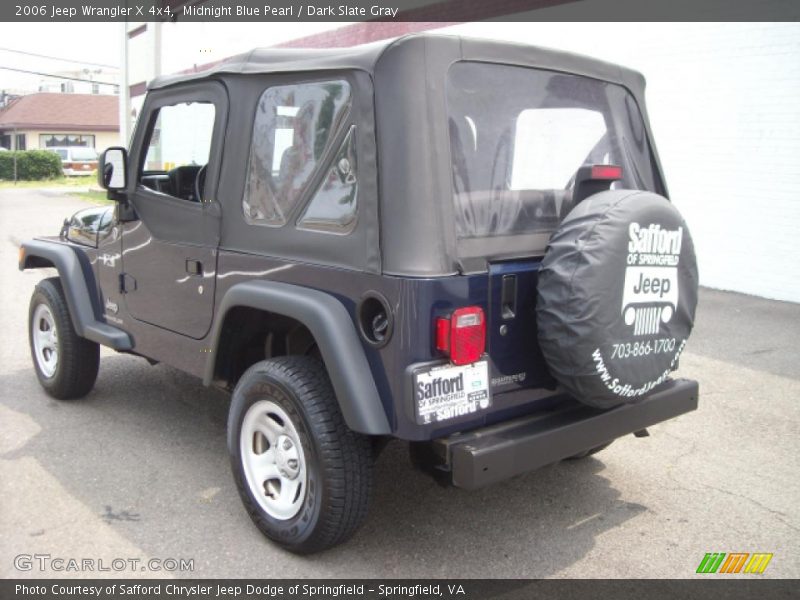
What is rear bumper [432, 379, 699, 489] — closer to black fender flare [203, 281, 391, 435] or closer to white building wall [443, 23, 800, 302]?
black fender flare [203, 281, 391, 435]

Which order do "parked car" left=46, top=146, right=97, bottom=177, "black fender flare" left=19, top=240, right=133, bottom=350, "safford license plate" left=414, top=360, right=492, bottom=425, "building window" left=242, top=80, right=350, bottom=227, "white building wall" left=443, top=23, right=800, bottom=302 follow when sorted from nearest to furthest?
"safford license plate" left=414, top=360, right=492, bottom=425
"building window" left=242, top=80, right=350, bottom=227
"black fender flare" left=19, top=240, right=133, bottom=350
"white building wall" left=443, top=23, right=800, bottom=302
"parked car" left=46, top=146, right=97, bottom=177

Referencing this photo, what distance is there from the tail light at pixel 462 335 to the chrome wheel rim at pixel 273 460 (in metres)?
0.77

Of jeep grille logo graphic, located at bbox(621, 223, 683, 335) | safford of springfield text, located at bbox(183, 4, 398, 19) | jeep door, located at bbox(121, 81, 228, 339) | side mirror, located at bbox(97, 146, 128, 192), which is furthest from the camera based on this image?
safford of springfield text, located at bbox(183, 4, 398, 19)

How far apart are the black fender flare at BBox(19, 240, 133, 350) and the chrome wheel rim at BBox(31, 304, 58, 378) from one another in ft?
1.30

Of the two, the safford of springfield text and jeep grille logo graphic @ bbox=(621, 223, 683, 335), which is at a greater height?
the safford of springfield text

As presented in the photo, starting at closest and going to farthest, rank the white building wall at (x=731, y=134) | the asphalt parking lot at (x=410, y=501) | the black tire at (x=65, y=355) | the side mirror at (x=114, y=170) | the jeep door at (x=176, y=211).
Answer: the asphalt parking lot at (x=410, y=501), the jeep door at (x=176, y=211), the side mirror at (x=114, y=170), the black tire at (x=65, y=355), the white building wall at (x=731, y=134)

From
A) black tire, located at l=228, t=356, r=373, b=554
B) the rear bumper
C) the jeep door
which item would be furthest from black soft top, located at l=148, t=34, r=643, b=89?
the rear bumper

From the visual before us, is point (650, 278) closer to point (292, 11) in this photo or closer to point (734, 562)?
point (734, 562)

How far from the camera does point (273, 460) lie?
10.8 ft

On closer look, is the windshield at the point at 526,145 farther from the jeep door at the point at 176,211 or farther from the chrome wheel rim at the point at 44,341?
the chrome wheel rim at the point at 44,341

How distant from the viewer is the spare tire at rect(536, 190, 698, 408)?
279 cm

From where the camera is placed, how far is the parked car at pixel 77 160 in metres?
46.0

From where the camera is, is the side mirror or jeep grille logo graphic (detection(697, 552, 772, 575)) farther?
the side mirror

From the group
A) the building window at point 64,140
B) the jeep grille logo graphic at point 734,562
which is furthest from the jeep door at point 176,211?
the building window at point 64,140
